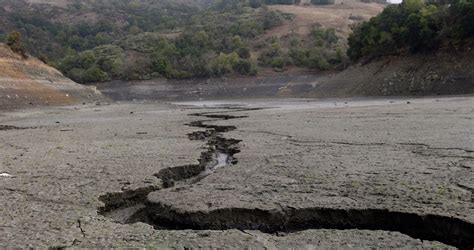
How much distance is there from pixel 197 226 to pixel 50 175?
233cm

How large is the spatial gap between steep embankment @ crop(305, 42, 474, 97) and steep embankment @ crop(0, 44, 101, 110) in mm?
18484

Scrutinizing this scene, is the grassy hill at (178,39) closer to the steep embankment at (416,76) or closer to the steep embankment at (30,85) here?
the steep embankment at (30,85)

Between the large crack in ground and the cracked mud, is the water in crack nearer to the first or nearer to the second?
the cracked mud

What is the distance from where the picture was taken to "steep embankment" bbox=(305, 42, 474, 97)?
25109 millimetres

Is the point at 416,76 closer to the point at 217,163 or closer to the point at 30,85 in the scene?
the point at 30,85

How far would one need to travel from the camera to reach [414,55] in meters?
29.6

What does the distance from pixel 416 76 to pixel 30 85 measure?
2260cm

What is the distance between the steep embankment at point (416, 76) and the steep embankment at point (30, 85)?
60.6 ft

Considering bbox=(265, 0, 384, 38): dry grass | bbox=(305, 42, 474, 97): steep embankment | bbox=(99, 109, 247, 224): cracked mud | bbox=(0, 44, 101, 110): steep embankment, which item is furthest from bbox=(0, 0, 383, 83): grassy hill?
bbox=(99, 109, 247, 224): cracked mud

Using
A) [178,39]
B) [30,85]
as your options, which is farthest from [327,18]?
[30,85]

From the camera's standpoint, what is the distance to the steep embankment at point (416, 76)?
25.1m

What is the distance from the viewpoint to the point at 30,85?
24984 mm

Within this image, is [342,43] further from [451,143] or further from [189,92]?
[451,143]

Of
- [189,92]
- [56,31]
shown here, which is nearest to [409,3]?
[189,92]
